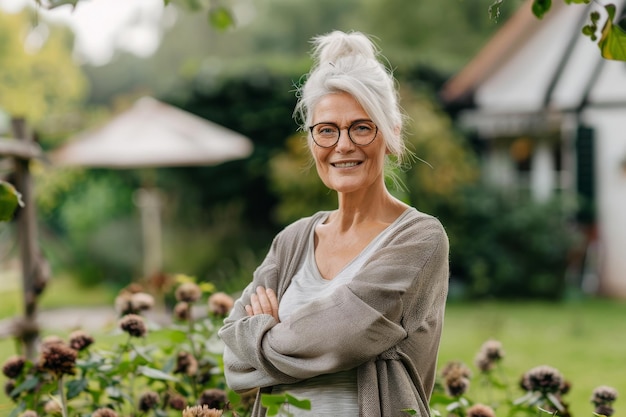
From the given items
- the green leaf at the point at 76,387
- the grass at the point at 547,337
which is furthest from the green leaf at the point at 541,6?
the grass at the point at 547,337

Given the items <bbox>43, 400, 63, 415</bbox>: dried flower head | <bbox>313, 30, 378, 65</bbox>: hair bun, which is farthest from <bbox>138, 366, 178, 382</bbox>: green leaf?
<bbox>313, 30, 378, 65</bbox>: hair bun

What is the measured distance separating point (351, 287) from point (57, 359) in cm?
111

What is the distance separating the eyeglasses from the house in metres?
10.2

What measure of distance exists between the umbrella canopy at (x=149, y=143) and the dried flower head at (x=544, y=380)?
7.41 metres

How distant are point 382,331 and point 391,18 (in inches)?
1152

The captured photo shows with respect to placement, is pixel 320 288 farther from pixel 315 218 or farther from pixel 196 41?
pixel 196 41

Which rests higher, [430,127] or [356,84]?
[356,84]

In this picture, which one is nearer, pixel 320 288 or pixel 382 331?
pixel 382 331

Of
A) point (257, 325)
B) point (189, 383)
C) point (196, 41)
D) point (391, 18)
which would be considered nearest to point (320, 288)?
point (257, 325)

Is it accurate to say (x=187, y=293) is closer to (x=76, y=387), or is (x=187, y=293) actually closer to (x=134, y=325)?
(x=134, y=325)

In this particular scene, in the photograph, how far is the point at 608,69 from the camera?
12.6 m

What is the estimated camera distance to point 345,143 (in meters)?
2.39

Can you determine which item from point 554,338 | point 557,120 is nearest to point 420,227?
point 554,338

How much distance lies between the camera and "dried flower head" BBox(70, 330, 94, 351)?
3.03 metres
